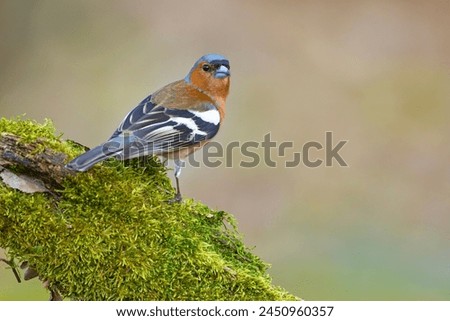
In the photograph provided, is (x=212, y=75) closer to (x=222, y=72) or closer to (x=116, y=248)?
(x=222, y=72)

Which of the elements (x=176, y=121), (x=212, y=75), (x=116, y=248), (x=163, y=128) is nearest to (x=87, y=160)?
(x=116, y=248)

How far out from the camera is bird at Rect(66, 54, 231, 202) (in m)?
3.82

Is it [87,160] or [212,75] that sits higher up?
[212,75]

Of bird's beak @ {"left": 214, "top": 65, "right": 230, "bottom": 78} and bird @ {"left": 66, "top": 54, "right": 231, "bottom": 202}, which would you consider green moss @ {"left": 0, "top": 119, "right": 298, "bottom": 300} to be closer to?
bird @ {"left": 66, "top": 54, "right": 231, "bottom": 202}

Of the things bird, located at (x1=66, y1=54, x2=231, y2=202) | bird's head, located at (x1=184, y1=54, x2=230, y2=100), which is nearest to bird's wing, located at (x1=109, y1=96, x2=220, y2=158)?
bird, located at (x1=66, y1=54, x2=231, y2=202)

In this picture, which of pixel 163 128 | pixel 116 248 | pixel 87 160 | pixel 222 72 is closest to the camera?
pixel 116 248

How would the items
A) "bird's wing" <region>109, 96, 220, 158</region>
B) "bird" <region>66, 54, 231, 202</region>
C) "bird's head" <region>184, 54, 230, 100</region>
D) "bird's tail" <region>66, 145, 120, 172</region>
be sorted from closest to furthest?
1. "bird's tail" <region>66, 145, 120, 172</region>
2. "bird" <region>66, 54, 231, 202</region>
3. "bird's wing" <region>109, 96, 220, 158</region>
4. "bird's head" <region>184, 54, 230, 100</region>

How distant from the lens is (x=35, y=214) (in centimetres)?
316

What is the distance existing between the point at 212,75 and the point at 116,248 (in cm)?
235

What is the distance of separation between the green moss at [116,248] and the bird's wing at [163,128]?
618 millimetres

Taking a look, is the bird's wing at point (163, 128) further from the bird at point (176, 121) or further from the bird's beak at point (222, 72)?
the bird's beak at point (222, 72)

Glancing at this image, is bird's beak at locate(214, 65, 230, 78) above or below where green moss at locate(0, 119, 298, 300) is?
above

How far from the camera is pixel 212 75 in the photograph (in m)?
5.14

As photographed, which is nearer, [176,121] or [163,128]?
[163,128]
